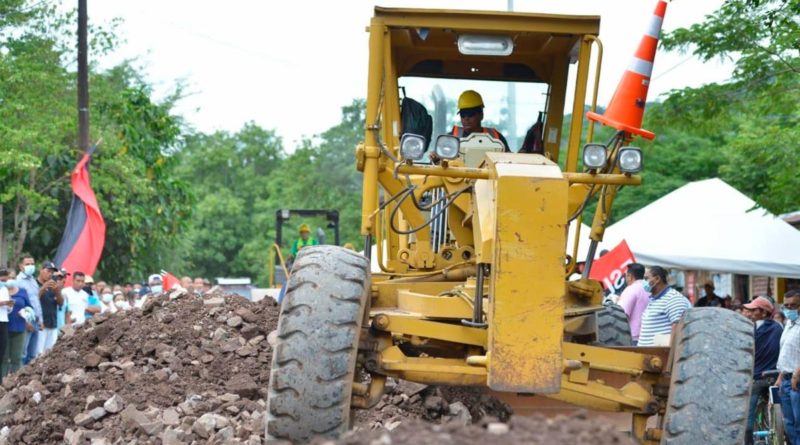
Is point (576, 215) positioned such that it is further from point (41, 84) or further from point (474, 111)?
point (41, 84)

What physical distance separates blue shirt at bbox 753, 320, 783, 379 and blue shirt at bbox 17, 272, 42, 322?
1030cm

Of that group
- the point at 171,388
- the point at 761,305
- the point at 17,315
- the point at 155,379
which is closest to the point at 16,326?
the point at 17,315

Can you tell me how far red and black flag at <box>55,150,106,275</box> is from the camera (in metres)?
24.3

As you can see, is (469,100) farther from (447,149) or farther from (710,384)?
(710,384)

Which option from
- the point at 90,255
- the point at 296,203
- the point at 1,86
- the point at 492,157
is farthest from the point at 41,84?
the point at 296,203

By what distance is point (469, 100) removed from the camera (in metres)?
10.4

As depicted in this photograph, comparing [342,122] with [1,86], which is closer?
[1,86]

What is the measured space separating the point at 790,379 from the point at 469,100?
436cm

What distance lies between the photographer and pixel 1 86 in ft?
83.8

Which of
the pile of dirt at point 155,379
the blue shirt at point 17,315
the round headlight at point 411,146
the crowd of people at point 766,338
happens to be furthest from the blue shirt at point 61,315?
the round headlight at point 411,146

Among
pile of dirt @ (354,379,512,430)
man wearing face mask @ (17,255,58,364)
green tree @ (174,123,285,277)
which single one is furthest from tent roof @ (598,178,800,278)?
green tree @ (174,123,285,277)

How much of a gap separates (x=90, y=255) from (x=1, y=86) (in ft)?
12.6

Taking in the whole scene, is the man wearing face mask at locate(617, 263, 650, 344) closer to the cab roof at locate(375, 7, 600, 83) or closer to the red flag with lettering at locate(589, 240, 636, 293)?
the red flag with lettering at locate(589, 240, 636, 293)

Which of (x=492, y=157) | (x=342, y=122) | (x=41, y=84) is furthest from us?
(x=342, y=122)
